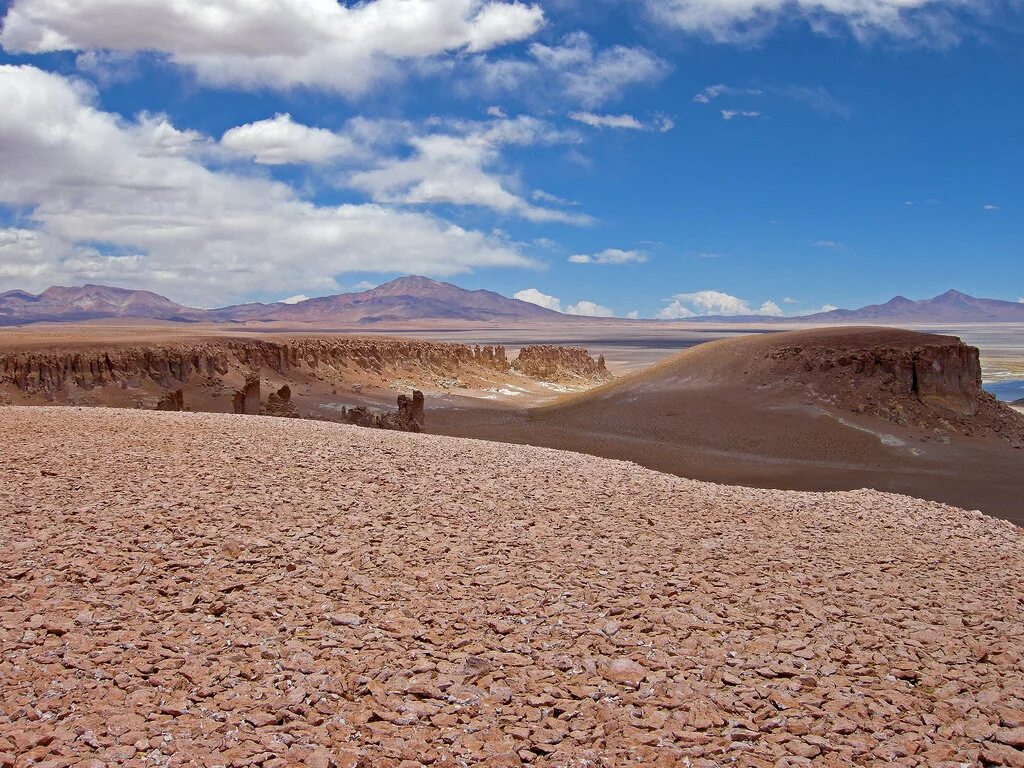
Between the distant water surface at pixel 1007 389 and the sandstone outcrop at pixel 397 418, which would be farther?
the distant water surface at pixel 1007 389

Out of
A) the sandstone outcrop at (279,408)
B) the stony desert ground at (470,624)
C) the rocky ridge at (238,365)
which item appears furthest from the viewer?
the rocky ridge at (238,365)

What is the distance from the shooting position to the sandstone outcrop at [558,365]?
57.1m

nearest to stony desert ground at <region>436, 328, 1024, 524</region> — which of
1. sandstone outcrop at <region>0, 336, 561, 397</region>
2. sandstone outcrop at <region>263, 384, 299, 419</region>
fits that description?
sandstone outcrop at <region>263, 384, 299, 419</region>

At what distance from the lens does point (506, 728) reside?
177 inches

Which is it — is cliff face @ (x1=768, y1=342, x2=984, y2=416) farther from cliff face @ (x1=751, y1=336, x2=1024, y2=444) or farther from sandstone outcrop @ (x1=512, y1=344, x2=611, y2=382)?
sandstone outcrop @ (x1=512, y1=344, x2=611, y2=382)

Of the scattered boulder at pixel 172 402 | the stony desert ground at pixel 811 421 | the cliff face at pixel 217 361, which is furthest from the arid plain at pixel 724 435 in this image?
the scattered boulder at pixel 172 402

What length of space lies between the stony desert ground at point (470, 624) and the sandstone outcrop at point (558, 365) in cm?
4798

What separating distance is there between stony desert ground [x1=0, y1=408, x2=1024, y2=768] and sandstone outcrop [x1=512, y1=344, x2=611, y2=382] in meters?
48.0

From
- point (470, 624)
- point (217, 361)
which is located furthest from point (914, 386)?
point (470, 624)

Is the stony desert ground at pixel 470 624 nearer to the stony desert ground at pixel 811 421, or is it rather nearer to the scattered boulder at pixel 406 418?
the stony desert ground at pixel 811 421

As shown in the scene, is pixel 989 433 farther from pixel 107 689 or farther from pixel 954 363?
pixel 107 689

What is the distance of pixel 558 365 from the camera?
58.6 m

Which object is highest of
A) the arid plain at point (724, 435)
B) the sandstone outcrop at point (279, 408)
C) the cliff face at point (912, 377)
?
the cliff face at point (912, 377)

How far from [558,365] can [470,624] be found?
53.2 metres
